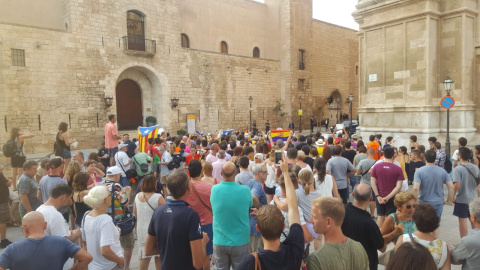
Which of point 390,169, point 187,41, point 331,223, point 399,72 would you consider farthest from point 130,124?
point 331,223

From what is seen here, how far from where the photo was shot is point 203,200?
13.1ft

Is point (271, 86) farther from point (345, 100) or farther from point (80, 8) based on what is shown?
point (80, 8)

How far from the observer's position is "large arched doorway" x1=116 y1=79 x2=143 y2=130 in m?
21.4

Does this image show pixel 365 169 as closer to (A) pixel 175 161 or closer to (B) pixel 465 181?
(B) pixel 465 181

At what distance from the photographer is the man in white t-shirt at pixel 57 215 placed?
330cm

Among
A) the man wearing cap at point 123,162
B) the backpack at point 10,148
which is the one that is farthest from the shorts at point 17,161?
the man wearing cap at point 123,162

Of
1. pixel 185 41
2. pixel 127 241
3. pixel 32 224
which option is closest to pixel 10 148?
pixel 127 241

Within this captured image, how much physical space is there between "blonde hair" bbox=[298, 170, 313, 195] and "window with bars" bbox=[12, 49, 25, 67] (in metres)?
17.5

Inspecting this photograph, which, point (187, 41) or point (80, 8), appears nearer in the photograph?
point (80, 8)

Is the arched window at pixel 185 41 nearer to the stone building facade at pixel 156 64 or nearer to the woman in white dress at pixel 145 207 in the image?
the stone building facade at pixel 156 64

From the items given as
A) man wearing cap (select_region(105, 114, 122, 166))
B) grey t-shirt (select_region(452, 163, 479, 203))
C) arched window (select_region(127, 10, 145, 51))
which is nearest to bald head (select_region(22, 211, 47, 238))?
grey t-shirt (select_region(452, 163, 479, 203))

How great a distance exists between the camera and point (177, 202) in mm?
2926

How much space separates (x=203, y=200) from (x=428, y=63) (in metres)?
11.2

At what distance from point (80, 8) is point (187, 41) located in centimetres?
981
